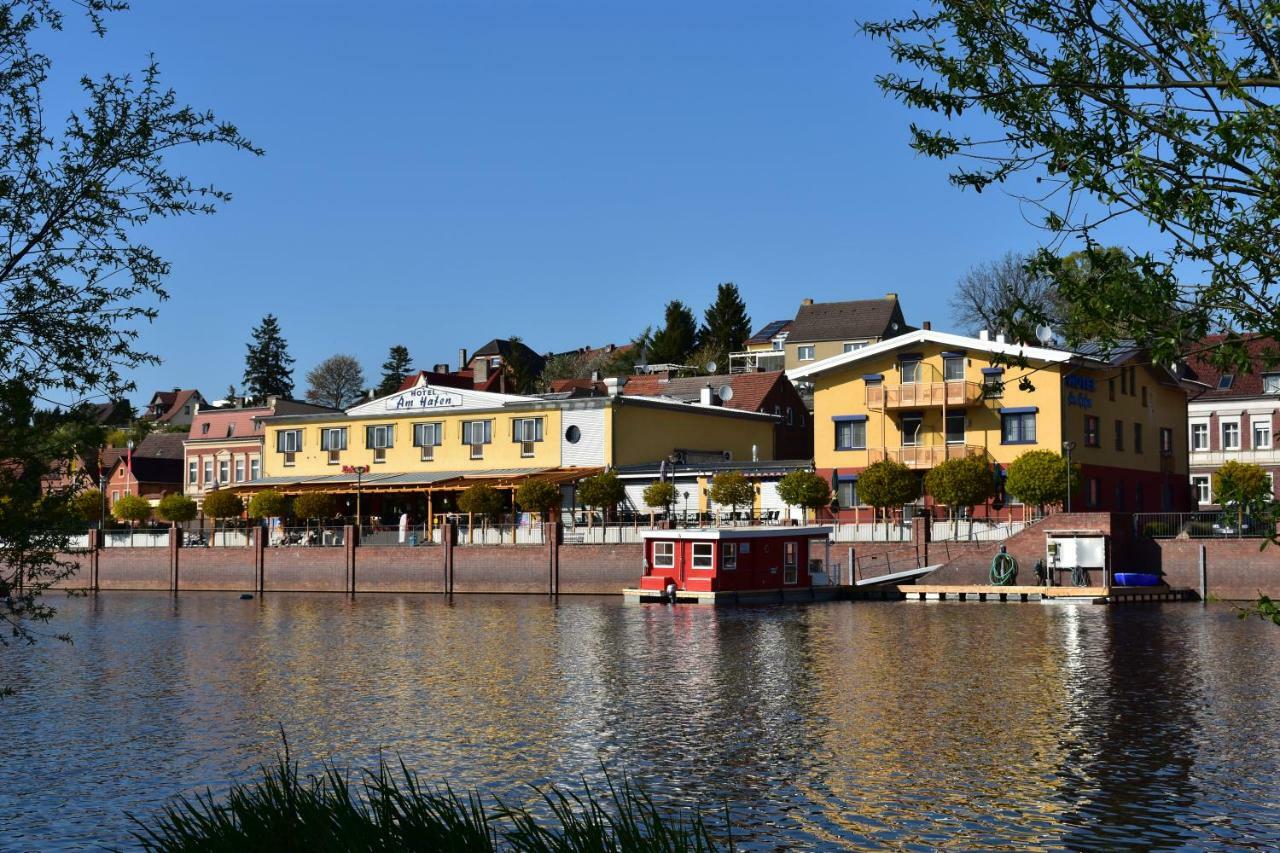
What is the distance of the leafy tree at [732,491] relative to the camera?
6712 centimetres

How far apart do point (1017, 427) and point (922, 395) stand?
4412 mm

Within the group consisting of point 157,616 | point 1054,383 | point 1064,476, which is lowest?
point 157,616

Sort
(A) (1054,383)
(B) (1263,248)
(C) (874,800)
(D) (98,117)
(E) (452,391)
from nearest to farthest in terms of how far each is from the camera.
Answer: (B) (1263,248), (D) (98,117), (C) (874,800), (A) (1054,383), (E) (452,391)

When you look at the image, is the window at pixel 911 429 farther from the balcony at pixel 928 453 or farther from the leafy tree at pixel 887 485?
the leafy tree at pixel 887 485

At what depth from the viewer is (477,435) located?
3226 inches

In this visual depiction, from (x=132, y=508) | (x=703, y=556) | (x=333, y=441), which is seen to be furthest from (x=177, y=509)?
(x=703, y=556)

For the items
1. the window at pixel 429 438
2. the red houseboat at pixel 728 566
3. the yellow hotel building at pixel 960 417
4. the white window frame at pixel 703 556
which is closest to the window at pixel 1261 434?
the yellow hotel building at pixel 960 417

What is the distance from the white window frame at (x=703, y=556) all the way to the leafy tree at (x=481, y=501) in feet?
52.9

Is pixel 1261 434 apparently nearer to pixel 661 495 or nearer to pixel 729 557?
pixel 661 495

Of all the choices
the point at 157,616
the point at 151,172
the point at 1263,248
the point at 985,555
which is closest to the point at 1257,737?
the point at 1263,248

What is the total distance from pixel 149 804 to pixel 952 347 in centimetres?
5164

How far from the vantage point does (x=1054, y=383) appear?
6291 centimetres

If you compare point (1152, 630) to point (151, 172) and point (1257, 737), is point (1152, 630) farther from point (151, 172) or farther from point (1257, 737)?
point (151, 172)

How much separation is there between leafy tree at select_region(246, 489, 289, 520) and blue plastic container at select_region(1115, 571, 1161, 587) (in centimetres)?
4595
